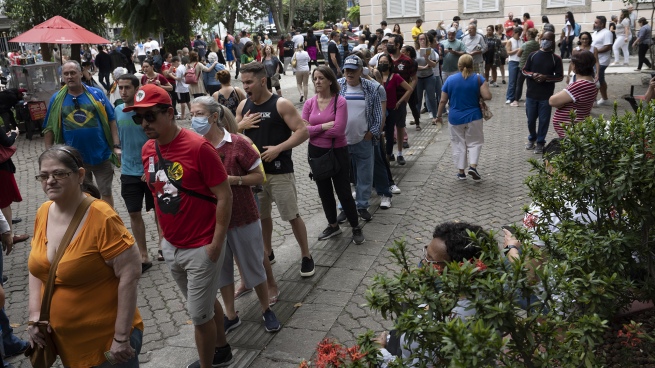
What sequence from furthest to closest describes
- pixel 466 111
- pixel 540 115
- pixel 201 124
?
1. pixel 540 115
2. pixel 466 111
3. pixel 201 124

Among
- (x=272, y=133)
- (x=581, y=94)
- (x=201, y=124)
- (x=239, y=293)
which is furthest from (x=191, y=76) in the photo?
(x=201, y=124)

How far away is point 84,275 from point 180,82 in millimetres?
13116

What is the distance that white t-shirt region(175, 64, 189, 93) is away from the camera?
15.9 meters

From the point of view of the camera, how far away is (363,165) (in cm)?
752

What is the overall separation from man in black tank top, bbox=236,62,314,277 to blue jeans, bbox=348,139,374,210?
1561 mm

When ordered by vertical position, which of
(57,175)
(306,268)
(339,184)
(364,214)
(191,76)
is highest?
(191,76)

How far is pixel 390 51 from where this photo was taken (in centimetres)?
1093

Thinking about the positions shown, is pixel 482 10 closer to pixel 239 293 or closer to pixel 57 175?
pixel 239 293

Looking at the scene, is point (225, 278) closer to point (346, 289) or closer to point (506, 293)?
point (346, 289)

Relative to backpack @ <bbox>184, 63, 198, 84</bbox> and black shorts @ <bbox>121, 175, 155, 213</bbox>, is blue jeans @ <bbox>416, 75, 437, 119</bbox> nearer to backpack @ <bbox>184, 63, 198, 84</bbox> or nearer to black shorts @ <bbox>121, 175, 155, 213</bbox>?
backpack @ <bbox>184, 63, 198, 84</bbox>

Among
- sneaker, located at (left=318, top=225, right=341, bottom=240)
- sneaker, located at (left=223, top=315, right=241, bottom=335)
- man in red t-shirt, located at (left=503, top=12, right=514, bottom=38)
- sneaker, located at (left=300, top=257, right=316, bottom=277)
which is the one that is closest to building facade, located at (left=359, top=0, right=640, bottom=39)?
man in red t-shirt, located at (left=503, top=12, right=514, bottom=38)

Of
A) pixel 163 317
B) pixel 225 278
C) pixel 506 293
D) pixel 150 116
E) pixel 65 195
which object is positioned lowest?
pixel 163 317

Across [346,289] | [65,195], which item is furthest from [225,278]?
[65,195]

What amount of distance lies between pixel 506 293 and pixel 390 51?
8.85 m
